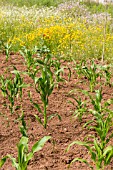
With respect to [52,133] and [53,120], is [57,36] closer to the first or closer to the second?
[53,120]

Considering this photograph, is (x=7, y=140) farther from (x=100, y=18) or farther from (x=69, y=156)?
(x=100, y=18)

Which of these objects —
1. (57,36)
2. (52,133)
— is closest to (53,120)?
(52,133)

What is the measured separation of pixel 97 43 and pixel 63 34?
33.3 inches

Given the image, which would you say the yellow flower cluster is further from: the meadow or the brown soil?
the brown soil

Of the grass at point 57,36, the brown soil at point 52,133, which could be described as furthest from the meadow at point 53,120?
the grass at point 57,36

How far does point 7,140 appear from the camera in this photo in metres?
3.40

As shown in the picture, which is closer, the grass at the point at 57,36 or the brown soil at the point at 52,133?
the brown soil at the point at 52,133

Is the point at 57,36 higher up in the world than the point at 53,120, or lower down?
higher up

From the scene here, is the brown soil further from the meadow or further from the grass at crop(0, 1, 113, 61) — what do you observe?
the grass at crop(0, 1, 113, 61)

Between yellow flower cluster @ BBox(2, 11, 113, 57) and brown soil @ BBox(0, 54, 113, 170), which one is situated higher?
yellow flower cluster @ BBox(2, 11, 113, 57)

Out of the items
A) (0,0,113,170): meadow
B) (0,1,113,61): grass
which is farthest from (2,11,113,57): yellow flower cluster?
(0,0,113,170): meadow

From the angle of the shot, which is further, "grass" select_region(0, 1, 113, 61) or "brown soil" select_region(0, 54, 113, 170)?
"grass" select_region(0, 1, 113, 61)

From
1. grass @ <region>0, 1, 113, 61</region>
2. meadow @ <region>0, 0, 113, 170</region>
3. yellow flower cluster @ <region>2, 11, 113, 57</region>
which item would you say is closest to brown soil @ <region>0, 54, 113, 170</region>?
meadow @ <region>0, 0, 113, 170</region>

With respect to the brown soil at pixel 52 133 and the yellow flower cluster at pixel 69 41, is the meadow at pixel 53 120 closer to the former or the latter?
the brown soil at pixel 52 133
